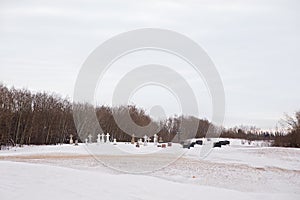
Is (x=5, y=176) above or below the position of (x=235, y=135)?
below

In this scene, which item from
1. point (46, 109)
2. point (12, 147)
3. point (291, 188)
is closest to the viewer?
point (291, 188)

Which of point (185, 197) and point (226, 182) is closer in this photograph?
point (185, 197)

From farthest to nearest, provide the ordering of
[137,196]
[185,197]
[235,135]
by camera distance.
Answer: [235,135] → [185,197] → [137,196]

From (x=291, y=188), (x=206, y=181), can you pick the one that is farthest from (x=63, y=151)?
(x=291, y=188)

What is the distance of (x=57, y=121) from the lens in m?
51.2

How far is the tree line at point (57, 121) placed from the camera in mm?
45844

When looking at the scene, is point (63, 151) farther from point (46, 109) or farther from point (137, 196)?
point (137, 196)

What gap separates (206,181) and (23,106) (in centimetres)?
3483

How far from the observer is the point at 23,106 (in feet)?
158

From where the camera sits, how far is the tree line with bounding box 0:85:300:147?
150 feet

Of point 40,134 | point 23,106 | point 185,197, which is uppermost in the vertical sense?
point 23,106

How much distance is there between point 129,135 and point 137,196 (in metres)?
48.9

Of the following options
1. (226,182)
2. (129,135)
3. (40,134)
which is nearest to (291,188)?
(226,182)

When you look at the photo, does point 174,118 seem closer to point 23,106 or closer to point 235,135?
point 235,135
